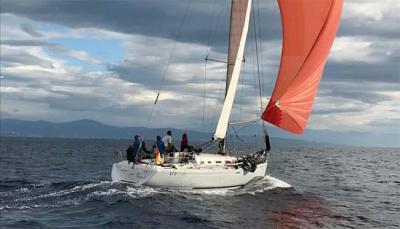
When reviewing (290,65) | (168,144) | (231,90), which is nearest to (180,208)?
(168,144)

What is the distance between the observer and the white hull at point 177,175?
74.6ft

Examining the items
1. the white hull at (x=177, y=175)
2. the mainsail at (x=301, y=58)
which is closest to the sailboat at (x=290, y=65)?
the mainsail at (x=301, y=58)

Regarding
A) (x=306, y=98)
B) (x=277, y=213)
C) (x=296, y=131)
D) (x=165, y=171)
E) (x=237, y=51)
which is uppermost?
(x=237, y=51)

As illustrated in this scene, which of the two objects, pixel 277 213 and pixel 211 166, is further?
pixel 211 166

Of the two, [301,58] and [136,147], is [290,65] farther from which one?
[136,147]

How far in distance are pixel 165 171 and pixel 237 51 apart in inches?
321

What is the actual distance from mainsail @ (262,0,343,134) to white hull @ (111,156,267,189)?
4199 millimetres

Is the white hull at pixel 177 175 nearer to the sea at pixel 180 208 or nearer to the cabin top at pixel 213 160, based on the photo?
the sea at pixel 180 208

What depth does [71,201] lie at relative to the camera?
69.3 feet

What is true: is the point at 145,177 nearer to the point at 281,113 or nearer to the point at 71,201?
the point at 71,201

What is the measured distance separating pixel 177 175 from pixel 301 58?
920 cm

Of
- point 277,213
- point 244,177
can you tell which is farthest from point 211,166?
point 277,213

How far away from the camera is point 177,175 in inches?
901

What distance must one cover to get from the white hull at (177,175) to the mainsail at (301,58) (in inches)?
165
